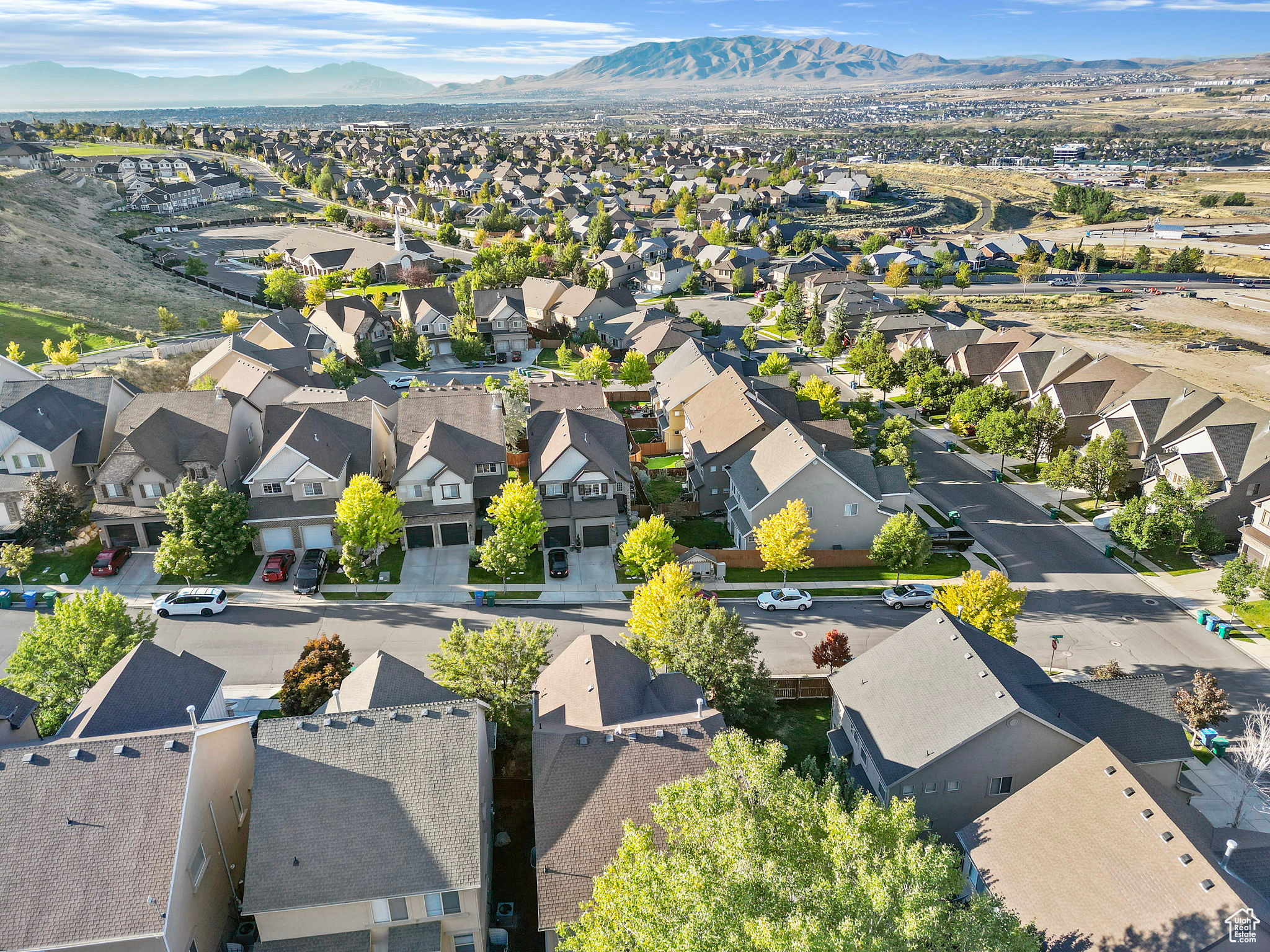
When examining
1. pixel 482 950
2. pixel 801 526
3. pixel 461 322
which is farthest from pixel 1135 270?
pixel 482 950

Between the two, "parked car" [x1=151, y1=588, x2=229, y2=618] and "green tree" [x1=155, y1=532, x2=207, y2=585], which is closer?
"parked car" [x1=151, y1=588, x2=229, y2=618]

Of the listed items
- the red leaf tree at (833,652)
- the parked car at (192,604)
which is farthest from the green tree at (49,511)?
the red leaf tree at (833,652)

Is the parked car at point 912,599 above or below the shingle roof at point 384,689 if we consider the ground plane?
below

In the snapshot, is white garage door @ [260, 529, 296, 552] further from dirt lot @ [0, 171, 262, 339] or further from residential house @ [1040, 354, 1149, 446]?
residential house @ [1040, 354, 1149, 446]

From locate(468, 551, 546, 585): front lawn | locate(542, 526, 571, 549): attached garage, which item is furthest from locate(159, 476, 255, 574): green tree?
locate(542, 526, 571, 549): attached garage

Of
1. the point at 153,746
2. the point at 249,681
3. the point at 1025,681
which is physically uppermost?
the point at 153,746

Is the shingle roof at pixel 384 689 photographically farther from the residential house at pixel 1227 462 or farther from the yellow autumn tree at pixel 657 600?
the residential house at pixel 1227 462

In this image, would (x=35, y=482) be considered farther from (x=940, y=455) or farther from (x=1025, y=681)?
(x=940, y=455)
